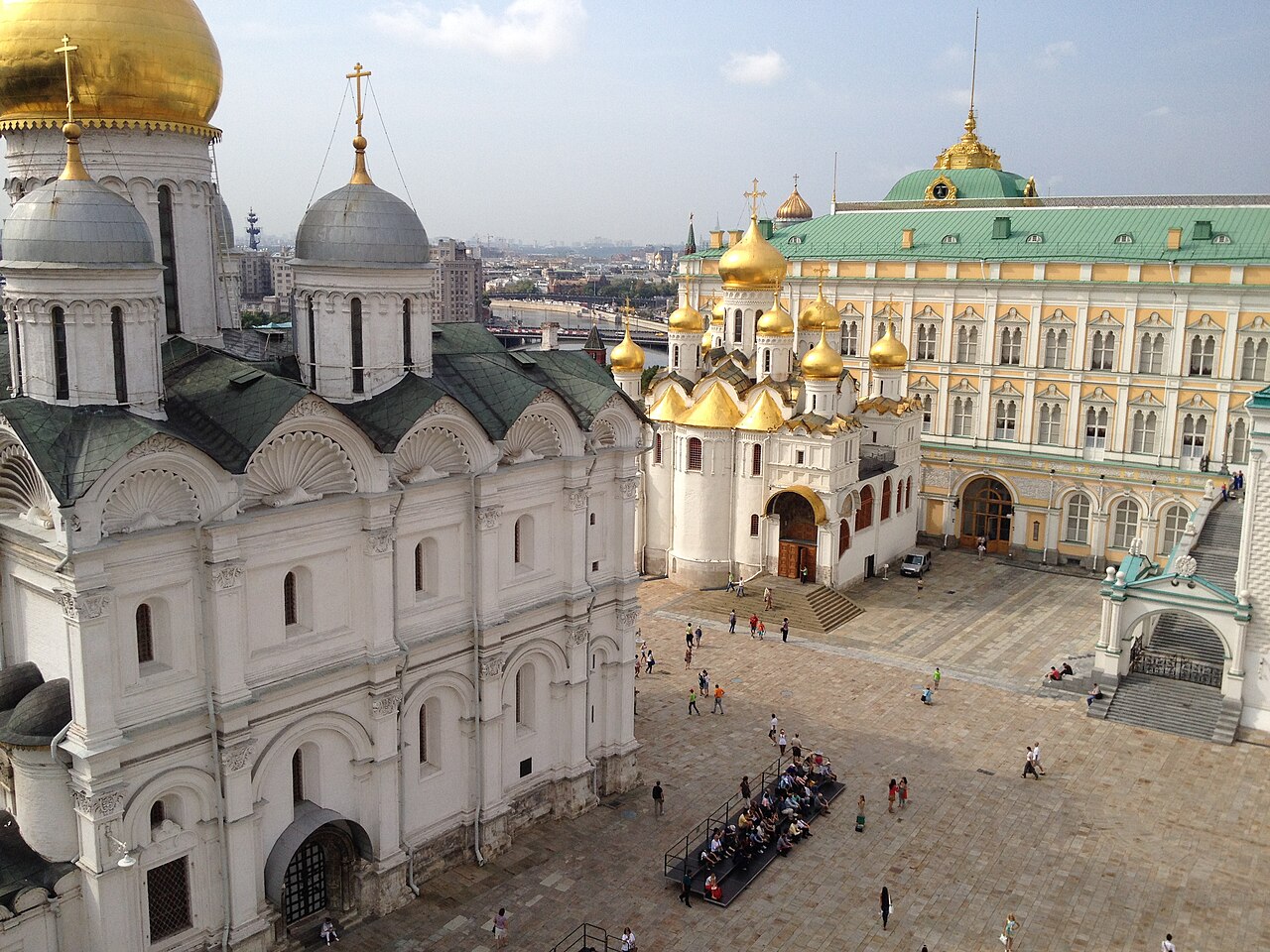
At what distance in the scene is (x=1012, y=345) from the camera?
2010 inches

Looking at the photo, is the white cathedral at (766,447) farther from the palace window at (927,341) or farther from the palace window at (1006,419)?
the palace window at (1006,419)

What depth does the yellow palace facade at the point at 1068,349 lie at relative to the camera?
4628 cm

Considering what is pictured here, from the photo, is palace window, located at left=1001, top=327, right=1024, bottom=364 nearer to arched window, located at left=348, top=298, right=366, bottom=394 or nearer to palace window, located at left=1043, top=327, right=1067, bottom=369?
palace window, located at left=1043, top=327, right=1067, bottom=369

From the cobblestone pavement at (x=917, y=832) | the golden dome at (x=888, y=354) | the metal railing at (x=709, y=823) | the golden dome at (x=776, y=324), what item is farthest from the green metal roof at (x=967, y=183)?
the metal railing at (x=709, y=823)

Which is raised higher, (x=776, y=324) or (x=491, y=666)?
(x=776, y=324)

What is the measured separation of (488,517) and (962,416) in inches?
1343

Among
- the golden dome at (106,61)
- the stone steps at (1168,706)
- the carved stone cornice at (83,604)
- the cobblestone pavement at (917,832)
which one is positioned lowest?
the cobblestone pavement at (917,832)

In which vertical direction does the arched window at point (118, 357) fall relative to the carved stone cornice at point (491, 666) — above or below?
above

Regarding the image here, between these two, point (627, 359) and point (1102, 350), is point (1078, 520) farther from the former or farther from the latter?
point (627, 359)

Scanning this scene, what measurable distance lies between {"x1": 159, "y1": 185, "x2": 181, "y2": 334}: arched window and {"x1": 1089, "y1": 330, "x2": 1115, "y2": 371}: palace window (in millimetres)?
38440

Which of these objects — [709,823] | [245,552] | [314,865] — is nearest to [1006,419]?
[709,823]

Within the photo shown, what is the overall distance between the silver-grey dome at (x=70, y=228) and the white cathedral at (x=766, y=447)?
92.3ft

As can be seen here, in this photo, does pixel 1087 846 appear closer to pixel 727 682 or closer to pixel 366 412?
pixel 727 682

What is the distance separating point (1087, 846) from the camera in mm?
26516
